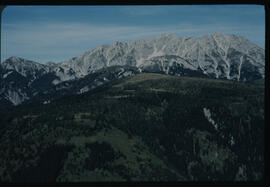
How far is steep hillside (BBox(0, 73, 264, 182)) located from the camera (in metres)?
88.3

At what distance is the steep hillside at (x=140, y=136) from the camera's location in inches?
3477

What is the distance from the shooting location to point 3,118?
120 metres

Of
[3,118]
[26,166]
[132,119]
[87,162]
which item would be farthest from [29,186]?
[3,118]

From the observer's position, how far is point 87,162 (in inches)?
3477

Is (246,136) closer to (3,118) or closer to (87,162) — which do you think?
(87,162)

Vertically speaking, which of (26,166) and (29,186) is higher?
(29,186)

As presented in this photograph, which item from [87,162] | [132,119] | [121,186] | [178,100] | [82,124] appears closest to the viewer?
[121,186]

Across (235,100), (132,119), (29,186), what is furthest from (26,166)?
(29,186)

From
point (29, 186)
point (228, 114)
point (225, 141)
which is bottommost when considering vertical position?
point (225, 141)

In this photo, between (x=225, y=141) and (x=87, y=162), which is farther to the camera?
(x=225, y=141)

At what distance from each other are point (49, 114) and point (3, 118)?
795 inches

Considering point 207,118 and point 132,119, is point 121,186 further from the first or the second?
point 207,118

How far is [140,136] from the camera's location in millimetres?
105875

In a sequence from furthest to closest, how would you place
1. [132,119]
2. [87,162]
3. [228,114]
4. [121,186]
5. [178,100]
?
[178,100] → [228,114] → [132,119] → [87,162] → [121,186]
